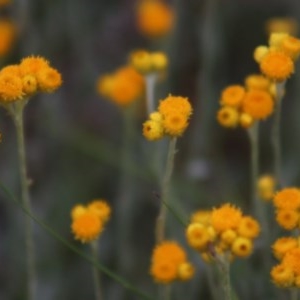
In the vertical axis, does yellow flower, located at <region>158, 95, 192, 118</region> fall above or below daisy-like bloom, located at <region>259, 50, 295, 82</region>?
below

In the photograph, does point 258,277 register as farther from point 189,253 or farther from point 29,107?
point 29,107

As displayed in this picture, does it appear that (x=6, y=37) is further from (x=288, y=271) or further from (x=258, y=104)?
(x=288, y=271)

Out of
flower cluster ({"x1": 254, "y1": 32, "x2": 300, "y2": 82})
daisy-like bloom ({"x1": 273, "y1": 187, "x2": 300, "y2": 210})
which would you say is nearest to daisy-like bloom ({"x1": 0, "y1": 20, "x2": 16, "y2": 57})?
flower cluster ({"x1": 254, "y1": 32, "x2": 300, "y2": 82})

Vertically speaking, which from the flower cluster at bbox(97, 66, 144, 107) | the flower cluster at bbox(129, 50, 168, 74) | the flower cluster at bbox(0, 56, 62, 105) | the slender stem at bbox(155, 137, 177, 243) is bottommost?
the slender stem at bbox(155, 137, 177, 243)

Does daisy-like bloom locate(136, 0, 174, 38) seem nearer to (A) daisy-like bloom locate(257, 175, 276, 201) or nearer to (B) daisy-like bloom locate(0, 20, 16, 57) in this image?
(B) daisy-like bloom locate(0, 20, 16, 57)

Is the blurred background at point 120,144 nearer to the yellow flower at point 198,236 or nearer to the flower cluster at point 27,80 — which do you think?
the yellow flower at point 198,236

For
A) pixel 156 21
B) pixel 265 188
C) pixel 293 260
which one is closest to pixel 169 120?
pixel 293 260

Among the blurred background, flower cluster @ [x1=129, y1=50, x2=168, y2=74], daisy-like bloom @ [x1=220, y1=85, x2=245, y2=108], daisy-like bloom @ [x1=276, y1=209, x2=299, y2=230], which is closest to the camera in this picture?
daisy-like bloom @ [x1=276, y1=209, x2=299, y2=230]
